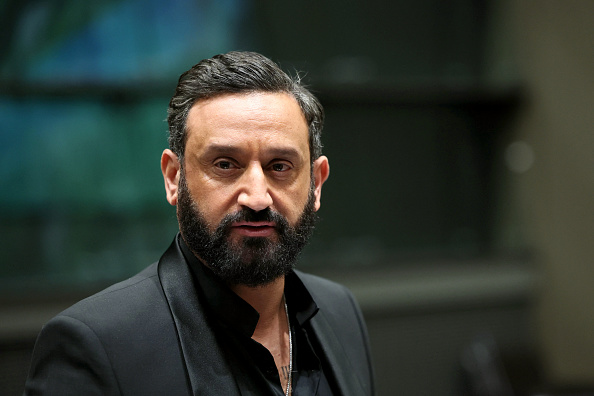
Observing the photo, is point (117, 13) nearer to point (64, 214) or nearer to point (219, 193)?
point (64, 214)

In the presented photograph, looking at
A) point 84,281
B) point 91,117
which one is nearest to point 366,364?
point 84,281

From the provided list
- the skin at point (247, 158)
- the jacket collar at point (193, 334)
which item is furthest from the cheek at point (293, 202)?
the jacket collar at point (193, 334)

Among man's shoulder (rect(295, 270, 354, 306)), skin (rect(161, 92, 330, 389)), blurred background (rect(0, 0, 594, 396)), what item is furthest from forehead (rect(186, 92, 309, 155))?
blurred background (rect(0, 0, 594, 396))

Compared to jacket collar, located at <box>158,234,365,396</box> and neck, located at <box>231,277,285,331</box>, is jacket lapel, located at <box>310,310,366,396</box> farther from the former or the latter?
neck, located at <box>231,277,285,331</box>

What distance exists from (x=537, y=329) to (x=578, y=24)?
296 centimetres

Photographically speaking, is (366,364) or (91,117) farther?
(91,117)

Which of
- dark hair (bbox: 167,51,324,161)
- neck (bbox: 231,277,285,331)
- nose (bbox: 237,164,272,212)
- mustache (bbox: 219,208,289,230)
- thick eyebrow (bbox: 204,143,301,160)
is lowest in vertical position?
neck (bbox: 231,277,285,331)

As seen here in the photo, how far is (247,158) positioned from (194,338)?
19.2 inches

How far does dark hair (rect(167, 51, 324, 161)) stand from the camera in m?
1.80

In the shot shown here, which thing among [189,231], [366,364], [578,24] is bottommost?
[366,364]

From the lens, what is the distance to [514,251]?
6.78 metres

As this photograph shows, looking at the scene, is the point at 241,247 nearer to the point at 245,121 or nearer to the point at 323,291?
Result: the point at 245,121

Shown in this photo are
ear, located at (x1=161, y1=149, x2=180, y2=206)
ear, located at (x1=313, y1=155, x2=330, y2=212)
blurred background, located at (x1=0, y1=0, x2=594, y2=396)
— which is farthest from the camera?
blurred background, located at (x1=0, y1=0, x2=594, y2=396)

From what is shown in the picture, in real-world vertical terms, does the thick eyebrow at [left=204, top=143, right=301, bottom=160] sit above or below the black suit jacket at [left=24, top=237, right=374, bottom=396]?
above
